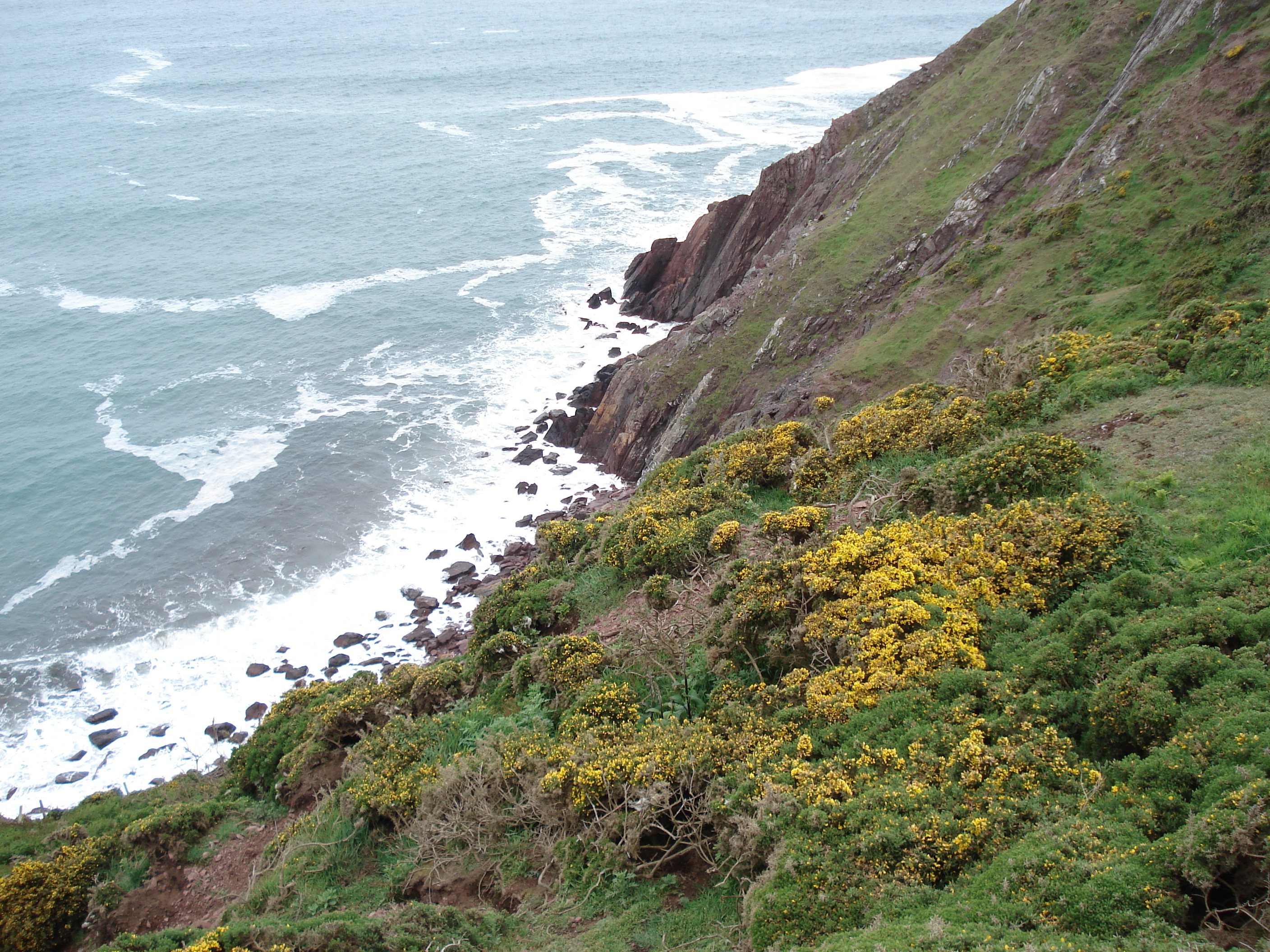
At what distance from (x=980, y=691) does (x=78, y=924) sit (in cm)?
1761

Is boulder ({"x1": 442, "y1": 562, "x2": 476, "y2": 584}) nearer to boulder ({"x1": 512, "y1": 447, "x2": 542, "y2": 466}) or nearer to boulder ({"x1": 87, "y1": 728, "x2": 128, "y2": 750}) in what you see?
boulder ({"x1": 512, "y1": 447, "x2": 542, "y2": 466})

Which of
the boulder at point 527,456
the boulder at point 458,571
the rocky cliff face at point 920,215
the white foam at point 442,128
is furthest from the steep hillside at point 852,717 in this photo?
the white foam at point 442,128

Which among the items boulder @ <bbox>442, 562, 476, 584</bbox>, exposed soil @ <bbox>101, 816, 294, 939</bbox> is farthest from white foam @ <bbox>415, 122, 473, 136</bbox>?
exposed soil @ <bbox>101, 816, 294, 939</bbox>

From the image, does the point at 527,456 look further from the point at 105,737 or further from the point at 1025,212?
the point at 1025,212

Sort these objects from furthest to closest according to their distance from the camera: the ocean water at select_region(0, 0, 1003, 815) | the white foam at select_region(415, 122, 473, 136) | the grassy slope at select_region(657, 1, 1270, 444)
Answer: the white foam at select_region(415, 122, 473, 136) → the ocean water at select_region(0, 0, 1003, 815) → the grassy slope at select_region(657, 1, 1270, 444)

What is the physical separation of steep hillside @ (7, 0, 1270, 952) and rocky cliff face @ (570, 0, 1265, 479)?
14.5 ft

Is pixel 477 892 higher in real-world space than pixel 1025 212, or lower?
lower

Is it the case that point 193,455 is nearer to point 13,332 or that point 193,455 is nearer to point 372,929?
point 13,332

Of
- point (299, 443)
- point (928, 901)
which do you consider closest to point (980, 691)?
point (928, 901)

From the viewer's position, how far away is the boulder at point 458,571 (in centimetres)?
3794

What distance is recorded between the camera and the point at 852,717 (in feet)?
37.8

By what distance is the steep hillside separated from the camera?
29.1 ft

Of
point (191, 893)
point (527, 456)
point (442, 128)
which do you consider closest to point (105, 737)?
point (191, 893)

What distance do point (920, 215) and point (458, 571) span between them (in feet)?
105
